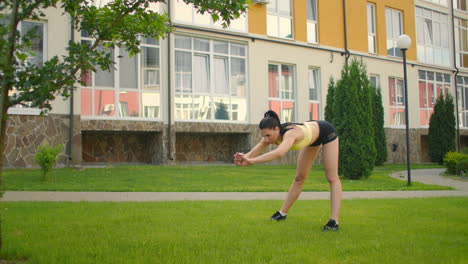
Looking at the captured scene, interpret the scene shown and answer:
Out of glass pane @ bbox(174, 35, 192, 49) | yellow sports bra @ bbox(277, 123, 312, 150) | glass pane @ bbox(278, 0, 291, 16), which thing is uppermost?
glass pane @ bbox(278, 0, 291, 16)

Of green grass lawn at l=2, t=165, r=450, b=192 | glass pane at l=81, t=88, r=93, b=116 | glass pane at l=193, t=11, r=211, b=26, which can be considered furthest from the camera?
glass pane at l=193, t=11, r=211, b=26

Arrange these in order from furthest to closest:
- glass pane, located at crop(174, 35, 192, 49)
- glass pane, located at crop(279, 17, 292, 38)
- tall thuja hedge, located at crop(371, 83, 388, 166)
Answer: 1. glass pane, located at crop(279, 17, 292, 38)
2. tall thuja hedge, located at crop(371, 83, 388, 166)
3. glass pane, located at crop(174, 35, 192, 49)

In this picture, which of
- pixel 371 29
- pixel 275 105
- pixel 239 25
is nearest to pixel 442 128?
pixel 371 29

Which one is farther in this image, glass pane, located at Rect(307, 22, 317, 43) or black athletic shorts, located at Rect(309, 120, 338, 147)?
glass pane, located at Rect(307, 22, 317, 43)

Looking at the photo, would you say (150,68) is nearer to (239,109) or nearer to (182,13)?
(182,13)

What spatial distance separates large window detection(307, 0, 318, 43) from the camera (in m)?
22.0

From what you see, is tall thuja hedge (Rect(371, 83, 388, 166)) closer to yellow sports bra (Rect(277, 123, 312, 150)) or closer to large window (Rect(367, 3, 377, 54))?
large window (Rect(367, 3, 377, 54))

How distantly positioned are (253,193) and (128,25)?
213 inches

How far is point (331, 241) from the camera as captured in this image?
444 cm

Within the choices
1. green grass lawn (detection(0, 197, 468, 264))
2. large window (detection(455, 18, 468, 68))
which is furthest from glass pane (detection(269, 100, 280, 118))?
large window (detection(455, 18, 468, 68))

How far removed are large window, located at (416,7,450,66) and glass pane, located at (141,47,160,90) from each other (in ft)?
57.4

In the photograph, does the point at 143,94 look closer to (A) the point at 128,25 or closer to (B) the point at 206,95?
(B) the point at 206,95

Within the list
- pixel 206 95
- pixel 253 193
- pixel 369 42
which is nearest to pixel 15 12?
pixel 253 193

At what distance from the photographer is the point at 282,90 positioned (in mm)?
20859
